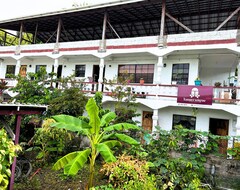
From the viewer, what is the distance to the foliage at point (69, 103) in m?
11.2

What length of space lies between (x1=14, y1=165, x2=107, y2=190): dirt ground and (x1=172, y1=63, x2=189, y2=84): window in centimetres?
909

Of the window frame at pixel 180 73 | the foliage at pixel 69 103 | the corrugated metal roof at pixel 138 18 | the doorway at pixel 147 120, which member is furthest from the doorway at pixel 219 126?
the foliage at pixel 69 103

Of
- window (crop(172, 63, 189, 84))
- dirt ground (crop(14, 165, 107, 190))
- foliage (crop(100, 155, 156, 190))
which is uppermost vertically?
window (crop(172, 63, 189, 84))

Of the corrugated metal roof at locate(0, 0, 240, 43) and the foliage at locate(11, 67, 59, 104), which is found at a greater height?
the corrugated metal roof at locate(0, 0, 240, 43)

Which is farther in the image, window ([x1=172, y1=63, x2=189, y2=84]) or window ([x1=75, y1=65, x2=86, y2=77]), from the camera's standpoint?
window ([x1=75, y1=65, x2=86, y2=77])

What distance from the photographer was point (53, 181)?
726 cm

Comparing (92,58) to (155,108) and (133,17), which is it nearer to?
(133,17)

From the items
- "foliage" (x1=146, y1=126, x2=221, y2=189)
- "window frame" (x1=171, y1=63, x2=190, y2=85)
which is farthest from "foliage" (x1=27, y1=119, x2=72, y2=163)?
"window frame" (x1=171, y1=63, x2=190, y2=85)

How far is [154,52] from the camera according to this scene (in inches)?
526

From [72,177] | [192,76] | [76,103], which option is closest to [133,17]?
[192,76]

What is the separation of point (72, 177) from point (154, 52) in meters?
9.18

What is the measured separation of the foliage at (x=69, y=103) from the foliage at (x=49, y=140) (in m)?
2.49

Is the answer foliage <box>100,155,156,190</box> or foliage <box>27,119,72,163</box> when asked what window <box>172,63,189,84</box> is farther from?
foliage <box>100,155,156,190</box>

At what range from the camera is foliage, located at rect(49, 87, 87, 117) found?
11.2m
